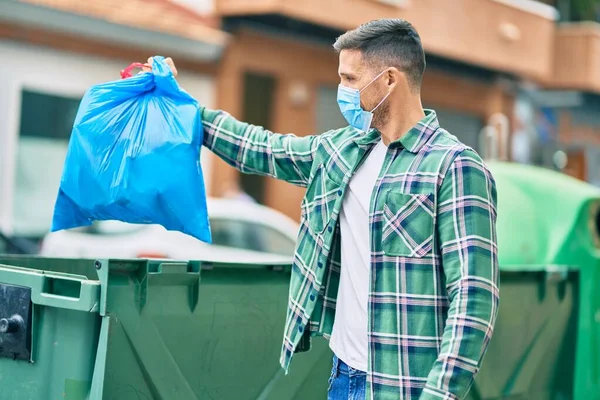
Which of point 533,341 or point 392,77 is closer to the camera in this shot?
point 392,77

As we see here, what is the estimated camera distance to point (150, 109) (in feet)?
12.8

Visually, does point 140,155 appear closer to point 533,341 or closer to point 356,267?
point 356,267

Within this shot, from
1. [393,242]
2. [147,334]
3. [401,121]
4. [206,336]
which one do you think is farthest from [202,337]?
[401,121]

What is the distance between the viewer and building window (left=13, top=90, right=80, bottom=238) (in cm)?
1365

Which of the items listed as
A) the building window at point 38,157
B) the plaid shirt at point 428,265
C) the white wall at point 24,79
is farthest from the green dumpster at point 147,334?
the building window at point 38,157

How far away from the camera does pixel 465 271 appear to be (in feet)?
9.73

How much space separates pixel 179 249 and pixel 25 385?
19.4 feet

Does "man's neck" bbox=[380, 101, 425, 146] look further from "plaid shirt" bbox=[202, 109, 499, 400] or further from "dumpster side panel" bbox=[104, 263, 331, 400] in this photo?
"dumpster side panel" bbox=[104, 263, 331, 400]

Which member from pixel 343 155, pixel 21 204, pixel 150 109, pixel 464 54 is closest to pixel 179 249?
pixel 21 204

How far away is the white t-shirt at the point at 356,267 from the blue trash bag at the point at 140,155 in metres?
0.79

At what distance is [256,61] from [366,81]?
13.3 m

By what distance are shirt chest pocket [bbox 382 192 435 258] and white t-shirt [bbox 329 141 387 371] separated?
99mm

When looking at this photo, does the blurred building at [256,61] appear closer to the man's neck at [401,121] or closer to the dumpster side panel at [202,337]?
the dumpster side panel at [202,337]

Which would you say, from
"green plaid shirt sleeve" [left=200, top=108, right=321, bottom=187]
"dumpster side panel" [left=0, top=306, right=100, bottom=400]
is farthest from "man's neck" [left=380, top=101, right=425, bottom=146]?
"dumpster side panel" [left=0, top=306, right=100, bottom=400]
